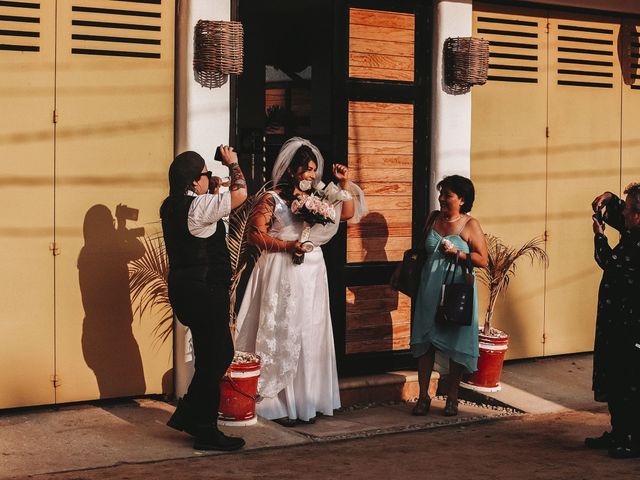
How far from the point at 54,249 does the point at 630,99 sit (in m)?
5.85

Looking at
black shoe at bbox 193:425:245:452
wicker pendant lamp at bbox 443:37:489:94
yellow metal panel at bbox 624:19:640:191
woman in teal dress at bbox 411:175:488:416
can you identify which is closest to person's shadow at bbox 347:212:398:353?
woman in teal dress at bbox 411:175:488:416

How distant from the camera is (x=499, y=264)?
30.8 ft

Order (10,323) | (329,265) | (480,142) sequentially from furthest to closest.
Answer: (480,142) < (329,265) < (10,323)

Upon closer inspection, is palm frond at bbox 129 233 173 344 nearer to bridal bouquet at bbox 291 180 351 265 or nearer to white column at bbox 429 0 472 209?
bridal bouquet at bbox 291 180 351 265

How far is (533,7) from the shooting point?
33.5 feet

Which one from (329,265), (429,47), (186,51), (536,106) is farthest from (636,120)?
(186,51)

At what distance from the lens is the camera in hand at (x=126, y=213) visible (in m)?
8.11

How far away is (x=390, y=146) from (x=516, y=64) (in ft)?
5.45

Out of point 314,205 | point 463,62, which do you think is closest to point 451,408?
point 314,205

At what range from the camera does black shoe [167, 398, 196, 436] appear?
23.8 ft

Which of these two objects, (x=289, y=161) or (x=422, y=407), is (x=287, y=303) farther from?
(x=422, y=407)

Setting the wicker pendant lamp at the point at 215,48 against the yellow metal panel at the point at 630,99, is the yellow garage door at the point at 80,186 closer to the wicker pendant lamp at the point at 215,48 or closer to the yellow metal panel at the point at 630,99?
the wicker pendant lamp at the point at 215,48

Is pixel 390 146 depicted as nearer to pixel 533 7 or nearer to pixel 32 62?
pixel 533 7

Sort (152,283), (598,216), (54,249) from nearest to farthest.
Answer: (598,216), (54,249), (152,283)
